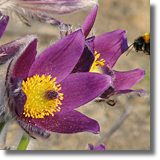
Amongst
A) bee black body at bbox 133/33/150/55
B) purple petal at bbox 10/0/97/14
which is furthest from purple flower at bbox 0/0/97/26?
bee black body at bbox 133/33/150/55

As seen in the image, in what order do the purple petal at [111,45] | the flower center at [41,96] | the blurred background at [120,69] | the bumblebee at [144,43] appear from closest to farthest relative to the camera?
1. the flower center at [41,96]
2. the purple petal at [111,45]
3. the bumblebee at [144,43]
4. the blurred background at [120,69]

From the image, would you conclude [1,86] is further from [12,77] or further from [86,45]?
[86,45]

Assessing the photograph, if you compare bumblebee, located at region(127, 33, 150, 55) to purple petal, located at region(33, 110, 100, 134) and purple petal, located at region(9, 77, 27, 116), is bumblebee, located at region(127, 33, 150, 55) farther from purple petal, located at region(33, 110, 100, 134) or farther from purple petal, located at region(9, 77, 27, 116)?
purple petal, located at region(9, 77, 27, 116)

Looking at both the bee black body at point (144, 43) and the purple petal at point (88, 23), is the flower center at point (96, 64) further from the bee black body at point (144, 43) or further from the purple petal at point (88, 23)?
the bee black body at point (144, 43)

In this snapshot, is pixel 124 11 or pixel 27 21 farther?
pixel 124 11

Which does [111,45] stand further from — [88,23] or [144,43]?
[144,43]

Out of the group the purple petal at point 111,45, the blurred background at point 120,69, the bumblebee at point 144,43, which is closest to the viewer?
the purple petal at point 111,45

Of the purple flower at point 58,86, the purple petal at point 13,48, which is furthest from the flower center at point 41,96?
the purple petal at point 13,48

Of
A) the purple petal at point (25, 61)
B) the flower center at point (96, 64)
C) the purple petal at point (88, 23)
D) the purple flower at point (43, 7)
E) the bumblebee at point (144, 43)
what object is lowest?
the bumblebee at point (144, 43)
